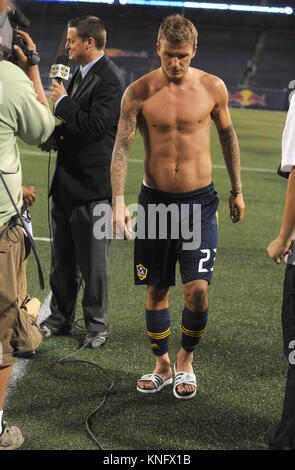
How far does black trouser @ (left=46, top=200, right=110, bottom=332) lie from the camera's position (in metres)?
3.65

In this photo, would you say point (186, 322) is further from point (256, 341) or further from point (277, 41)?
point (277, 41)

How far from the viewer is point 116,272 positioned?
5.20m

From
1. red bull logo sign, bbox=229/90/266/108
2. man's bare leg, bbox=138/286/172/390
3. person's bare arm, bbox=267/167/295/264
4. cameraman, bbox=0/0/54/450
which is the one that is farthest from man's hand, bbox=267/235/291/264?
red bull logo sign, bbox=229/90/266/108

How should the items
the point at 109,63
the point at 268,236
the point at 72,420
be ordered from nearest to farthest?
the point at 72,420 < the point at 109,63 < the point at 268,236

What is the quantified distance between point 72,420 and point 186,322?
0.81m

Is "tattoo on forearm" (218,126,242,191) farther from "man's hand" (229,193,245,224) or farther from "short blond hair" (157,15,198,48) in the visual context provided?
"short blond hair" (157,15,198,48)

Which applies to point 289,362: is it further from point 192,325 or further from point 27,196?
point 27,196

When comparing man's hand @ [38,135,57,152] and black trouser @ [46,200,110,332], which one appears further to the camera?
black trouser @ [46,200,110,332]

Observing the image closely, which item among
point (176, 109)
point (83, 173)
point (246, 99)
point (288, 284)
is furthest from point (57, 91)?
point (246, 99)

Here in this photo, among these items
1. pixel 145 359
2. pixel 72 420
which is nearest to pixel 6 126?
pixel 72 420

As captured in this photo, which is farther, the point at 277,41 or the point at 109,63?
the point at 277,41

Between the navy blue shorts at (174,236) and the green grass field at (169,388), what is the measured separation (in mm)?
674

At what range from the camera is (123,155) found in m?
3.00

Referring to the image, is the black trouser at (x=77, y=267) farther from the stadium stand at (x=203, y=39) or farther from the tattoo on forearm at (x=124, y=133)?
the stadium stand at (x=203, y=39)
